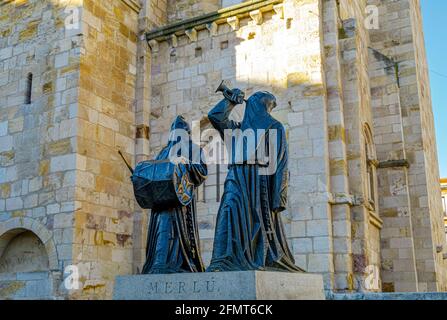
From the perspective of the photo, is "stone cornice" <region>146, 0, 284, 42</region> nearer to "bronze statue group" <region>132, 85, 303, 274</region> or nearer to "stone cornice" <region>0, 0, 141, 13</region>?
"stone cornice" <region>0, 0, 141, 13</region>

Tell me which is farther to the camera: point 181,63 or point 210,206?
point 181,63

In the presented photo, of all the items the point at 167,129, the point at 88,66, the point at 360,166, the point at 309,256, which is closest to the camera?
the point at 309,256

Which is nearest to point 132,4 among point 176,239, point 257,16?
point 257,16

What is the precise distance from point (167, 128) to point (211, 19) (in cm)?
259

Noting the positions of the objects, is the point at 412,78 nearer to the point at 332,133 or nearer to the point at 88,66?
the point at 332,133

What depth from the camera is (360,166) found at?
10492 mm

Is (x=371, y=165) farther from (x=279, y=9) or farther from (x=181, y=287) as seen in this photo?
(x=181, y=287)

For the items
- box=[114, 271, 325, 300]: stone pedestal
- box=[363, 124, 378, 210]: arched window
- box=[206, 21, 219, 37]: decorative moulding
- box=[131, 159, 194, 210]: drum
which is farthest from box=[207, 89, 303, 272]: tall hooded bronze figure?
box=[363, 124, 378, 210]: arched window

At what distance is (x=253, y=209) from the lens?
19.4ft

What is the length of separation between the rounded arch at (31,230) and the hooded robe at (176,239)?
461cm

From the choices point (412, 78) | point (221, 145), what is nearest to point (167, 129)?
point (221, 145)

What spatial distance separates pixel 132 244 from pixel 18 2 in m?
6.07
